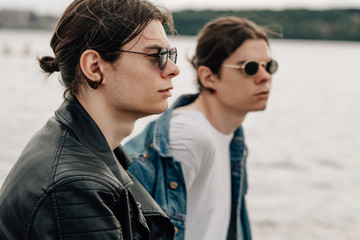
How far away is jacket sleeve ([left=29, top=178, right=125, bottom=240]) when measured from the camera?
5.10 feet

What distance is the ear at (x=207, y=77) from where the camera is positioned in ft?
12.7

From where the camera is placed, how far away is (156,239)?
2.06m

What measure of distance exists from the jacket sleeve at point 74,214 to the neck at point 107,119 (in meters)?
0.39

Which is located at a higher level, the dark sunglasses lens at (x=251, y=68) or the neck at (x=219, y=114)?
the dark sunglasses lens at (x=251, y=68)

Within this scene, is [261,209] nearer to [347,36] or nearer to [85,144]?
[85,144]

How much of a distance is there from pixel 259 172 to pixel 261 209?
3216mm

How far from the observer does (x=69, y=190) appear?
1.58 m

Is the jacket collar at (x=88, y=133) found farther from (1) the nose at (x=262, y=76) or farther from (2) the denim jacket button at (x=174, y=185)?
(1) the nose at (x=262, y=76)

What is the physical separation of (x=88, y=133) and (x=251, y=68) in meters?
2.19

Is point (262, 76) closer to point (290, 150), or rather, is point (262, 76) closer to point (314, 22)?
point (290, 150)

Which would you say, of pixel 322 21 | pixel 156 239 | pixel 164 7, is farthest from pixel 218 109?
pixel 322 21

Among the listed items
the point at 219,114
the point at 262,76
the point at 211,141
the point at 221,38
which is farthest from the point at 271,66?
the point at 211,141

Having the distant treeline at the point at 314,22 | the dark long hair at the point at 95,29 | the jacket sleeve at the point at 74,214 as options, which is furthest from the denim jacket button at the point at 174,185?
the distant treeline at the point at 314,22

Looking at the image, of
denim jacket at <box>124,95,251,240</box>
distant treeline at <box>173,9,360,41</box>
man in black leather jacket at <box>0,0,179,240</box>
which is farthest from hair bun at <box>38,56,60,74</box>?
distant treeline at <box>173,9,360,41</box>
